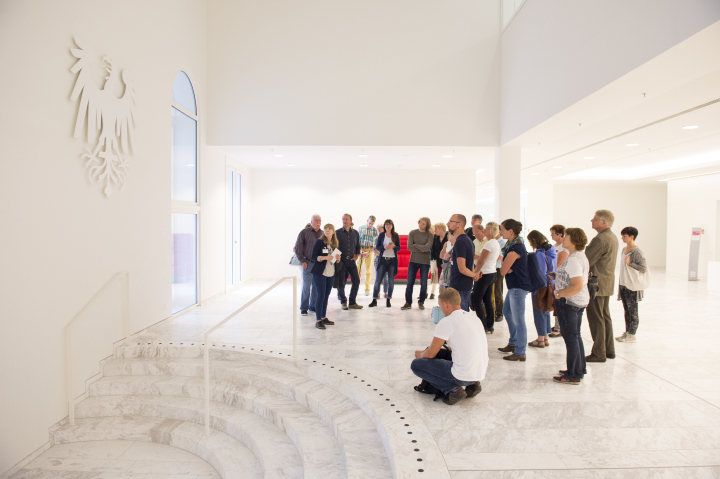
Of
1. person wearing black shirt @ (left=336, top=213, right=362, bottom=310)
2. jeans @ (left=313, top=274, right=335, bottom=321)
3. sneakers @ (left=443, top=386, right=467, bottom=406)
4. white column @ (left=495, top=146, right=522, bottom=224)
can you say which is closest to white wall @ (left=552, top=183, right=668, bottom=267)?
white column @ (left=495, top=146, right=522, bottom=224)

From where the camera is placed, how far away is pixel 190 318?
691cm

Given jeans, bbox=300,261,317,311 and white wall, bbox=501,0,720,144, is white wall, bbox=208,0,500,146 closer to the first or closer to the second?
white wall, bbox=501,0,720,144

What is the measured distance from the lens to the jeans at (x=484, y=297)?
218 inches

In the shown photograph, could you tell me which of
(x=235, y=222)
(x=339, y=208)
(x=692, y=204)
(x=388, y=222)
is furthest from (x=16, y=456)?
(x=692, y=204)

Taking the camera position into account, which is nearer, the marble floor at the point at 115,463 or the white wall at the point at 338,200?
the marble floor at the point at 115,463

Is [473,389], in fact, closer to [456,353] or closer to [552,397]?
[456,353]

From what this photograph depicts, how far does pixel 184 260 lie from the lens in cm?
745

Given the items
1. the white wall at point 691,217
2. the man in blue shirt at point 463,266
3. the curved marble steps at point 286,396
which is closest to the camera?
the curved marble steps at point 286,396

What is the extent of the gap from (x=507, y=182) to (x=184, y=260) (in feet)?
20.0

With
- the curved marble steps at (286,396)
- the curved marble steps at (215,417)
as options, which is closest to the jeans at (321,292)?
the curved marble steps at (286,396)

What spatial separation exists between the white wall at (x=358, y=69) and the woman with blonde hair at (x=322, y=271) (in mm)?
2739

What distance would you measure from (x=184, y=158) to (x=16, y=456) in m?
5.05

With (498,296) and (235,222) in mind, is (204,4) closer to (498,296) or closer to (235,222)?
(235,222)

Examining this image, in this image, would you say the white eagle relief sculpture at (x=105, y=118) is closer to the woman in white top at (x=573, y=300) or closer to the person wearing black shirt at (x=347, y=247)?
the person wearing black shirt at (x=347, y=247)
